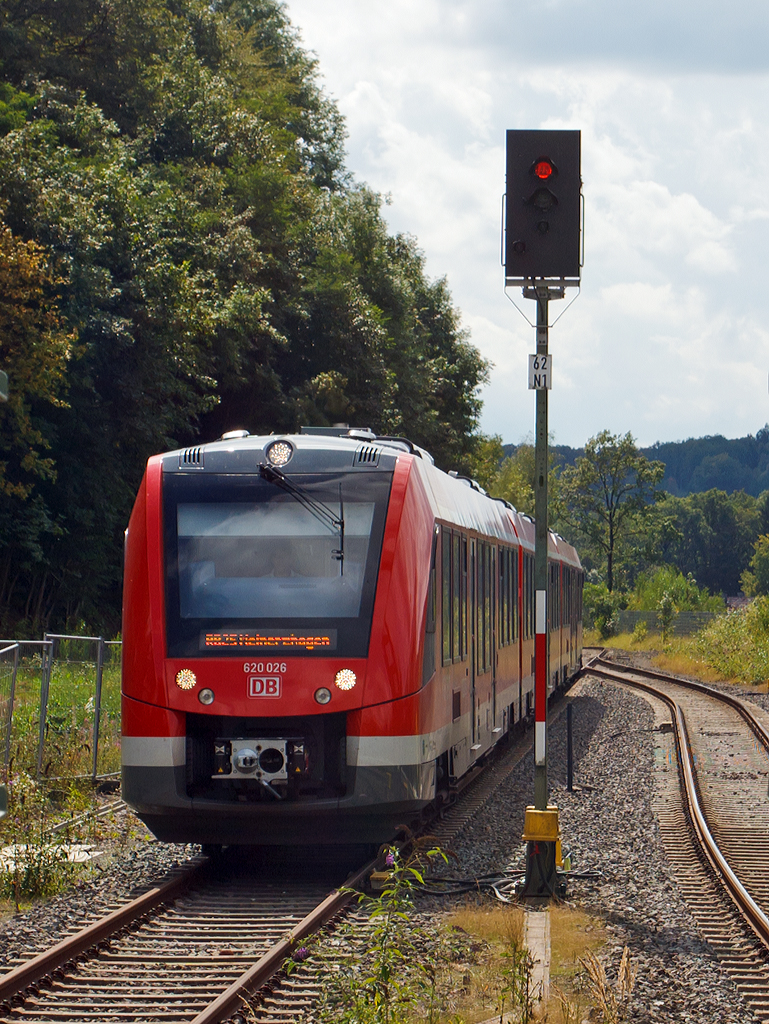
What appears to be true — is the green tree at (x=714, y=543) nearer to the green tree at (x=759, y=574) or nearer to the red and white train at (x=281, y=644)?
the green tree at (x=759, y=574)

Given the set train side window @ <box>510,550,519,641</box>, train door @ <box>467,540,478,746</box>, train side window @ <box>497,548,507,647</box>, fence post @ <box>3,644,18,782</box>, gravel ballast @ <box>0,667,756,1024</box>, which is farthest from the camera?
train side window @ <box>510,550,519,641</box>

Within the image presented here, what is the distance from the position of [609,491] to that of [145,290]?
59146 mm

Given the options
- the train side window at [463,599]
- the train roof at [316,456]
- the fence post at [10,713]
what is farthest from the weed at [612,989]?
the fence post at [10,713]

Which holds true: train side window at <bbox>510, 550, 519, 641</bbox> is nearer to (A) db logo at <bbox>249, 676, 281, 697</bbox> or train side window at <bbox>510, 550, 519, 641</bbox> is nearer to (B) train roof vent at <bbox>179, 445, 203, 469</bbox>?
(B) train roof vent at <bbox>179, 445, 203, 469</bbox>

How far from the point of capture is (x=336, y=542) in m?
9.95

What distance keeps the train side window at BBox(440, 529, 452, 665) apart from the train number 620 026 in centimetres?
194

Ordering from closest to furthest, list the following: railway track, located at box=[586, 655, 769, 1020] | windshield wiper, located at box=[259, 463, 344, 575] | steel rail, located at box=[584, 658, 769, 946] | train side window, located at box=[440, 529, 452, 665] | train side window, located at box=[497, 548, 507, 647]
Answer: railway track, located at box=[586, 655, 769, 1020] < steel rail, located at box=[584, 658, 769, 946] < windshield wiper, located at box=[259, 463, 344, 575] < train side window, located at box=[440, 529, 452, 665] < train side window, located at box=[497, 548, 507, 647]

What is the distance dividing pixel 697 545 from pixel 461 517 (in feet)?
471

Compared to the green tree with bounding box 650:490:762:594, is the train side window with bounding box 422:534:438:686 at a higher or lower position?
lower

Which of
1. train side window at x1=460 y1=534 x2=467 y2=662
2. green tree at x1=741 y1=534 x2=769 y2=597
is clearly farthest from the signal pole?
green tree at x1=741 y1=534 x2=769 y2=597

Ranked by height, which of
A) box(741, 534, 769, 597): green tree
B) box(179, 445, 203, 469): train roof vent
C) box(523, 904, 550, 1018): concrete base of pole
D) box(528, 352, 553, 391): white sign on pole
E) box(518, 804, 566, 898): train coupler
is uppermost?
box(741, 534, 769, 597): green tree

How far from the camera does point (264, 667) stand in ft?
31.3

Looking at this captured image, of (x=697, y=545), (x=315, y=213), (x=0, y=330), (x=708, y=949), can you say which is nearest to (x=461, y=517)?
(x=708, y=949)

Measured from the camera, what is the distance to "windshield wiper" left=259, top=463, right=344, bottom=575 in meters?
9.92
